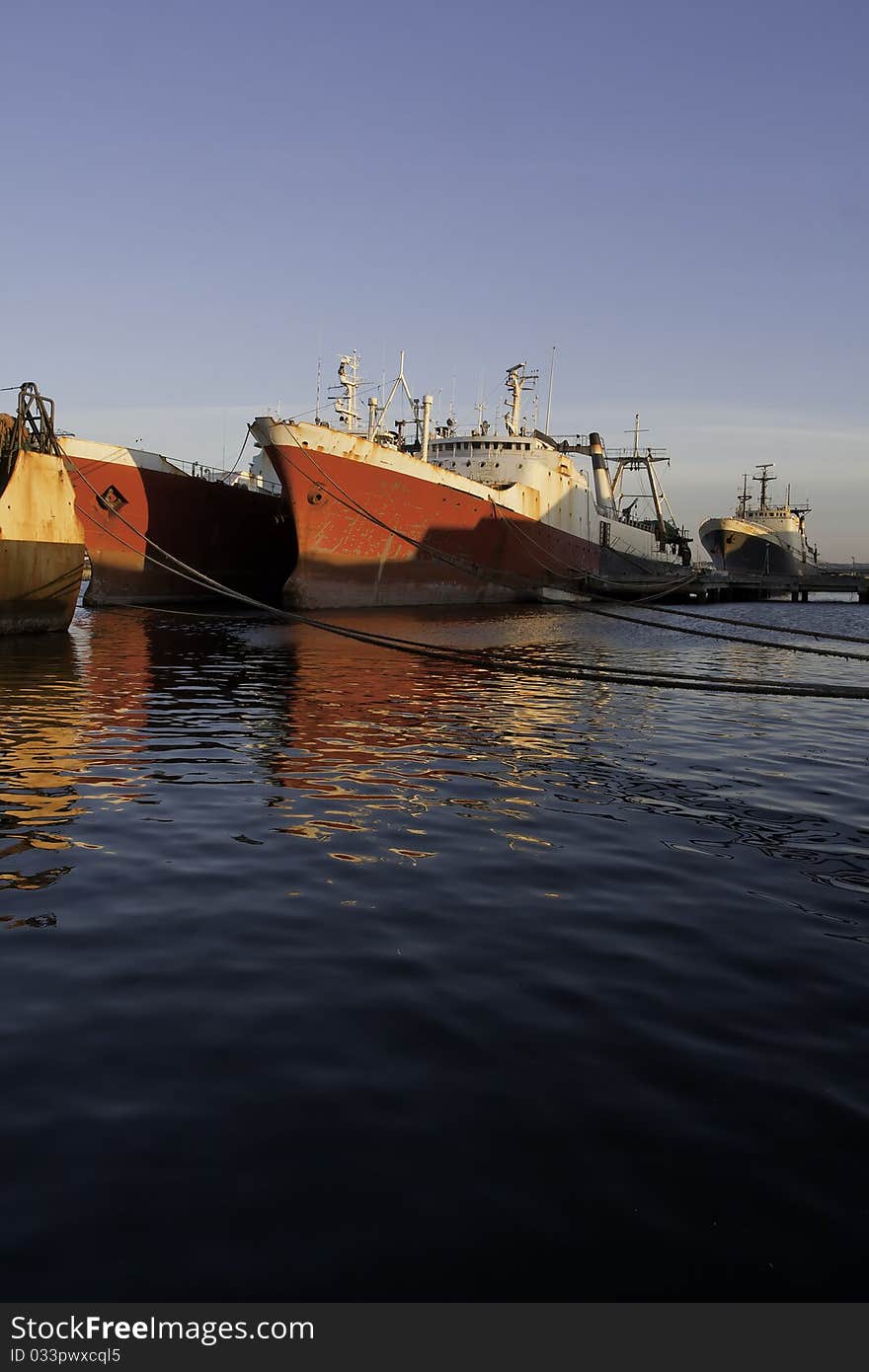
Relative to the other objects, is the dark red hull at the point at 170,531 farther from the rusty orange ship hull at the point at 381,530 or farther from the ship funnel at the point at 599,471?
the ship funnel at the point at 599,471

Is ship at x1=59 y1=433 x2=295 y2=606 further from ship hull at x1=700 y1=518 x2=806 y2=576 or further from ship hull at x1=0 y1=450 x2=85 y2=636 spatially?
ship hull at x1=700 y1=518 x2=806 y2=576

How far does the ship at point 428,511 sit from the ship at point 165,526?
3.01 metres

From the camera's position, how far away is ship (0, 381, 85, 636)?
→ 20.9 metres

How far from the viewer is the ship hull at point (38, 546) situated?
20.9 metres

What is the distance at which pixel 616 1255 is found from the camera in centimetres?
275

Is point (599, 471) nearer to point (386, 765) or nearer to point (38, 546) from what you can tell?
point (38, 546)

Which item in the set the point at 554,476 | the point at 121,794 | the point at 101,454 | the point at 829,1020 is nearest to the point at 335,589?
the point at 101,454

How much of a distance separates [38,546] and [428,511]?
1671 cm

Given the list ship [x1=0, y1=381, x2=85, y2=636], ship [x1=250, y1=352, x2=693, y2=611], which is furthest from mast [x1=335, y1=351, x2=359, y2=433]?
ship [x1=0, y1=381, x2=85, y2=636]

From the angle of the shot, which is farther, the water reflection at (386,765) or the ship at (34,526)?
the ship at (34,526)

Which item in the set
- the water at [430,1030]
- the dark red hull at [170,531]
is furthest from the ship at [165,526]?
the water at [430,1030]

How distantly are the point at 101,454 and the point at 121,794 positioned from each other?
25.9 metres

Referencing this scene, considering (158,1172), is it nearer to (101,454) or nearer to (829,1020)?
(829,1020)

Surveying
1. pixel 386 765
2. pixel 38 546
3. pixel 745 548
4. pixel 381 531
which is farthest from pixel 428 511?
pixel 745 548
